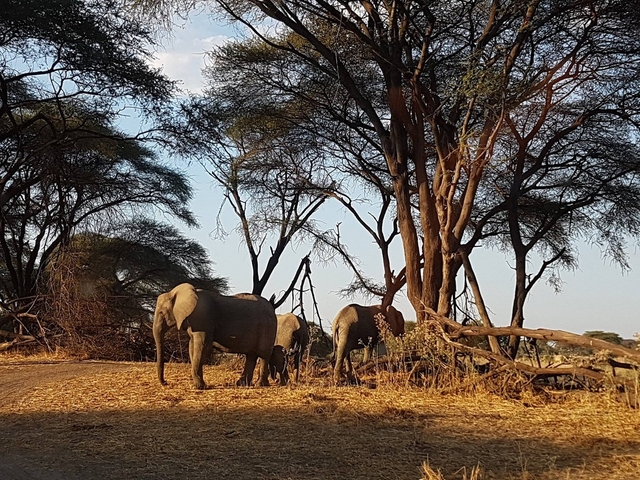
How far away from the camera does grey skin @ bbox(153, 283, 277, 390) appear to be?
33.7 ft

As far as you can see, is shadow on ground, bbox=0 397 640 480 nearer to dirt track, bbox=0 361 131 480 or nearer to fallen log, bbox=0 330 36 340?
dirt track, bbox=0 361 131 480

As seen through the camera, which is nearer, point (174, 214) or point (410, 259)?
point (410, 259)

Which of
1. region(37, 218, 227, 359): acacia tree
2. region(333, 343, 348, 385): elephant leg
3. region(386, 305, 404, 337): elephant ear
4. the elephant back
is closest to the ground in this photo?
the elephant back

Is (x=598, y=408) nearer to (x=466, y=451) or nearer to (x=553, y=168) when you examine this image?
(x=466, y=451)

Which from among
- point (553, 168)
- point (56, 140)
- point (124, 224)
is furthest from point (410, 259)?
point (124, 224)

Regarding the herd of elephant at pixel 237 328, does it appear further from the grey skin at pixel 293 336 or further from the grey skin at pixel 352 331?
the grey skin at pixel 293 336

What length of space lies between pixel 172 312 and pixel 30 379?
252cm

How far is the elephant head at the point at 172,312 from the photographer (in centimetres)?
1033

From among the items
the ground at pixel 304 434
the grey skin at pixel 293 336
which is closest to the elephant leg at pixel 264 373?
the ground at pixel 304 434

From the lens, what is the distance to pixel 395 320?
1362 centimetres

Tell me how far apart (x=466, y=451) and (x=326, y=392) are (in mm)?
3346

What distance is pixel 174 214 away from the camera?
71.3 feet

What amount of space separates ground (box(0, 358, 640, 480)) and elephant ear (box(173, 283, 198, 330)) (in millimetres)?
936

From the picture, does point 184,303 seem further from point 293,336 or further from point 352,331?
point 293,336
